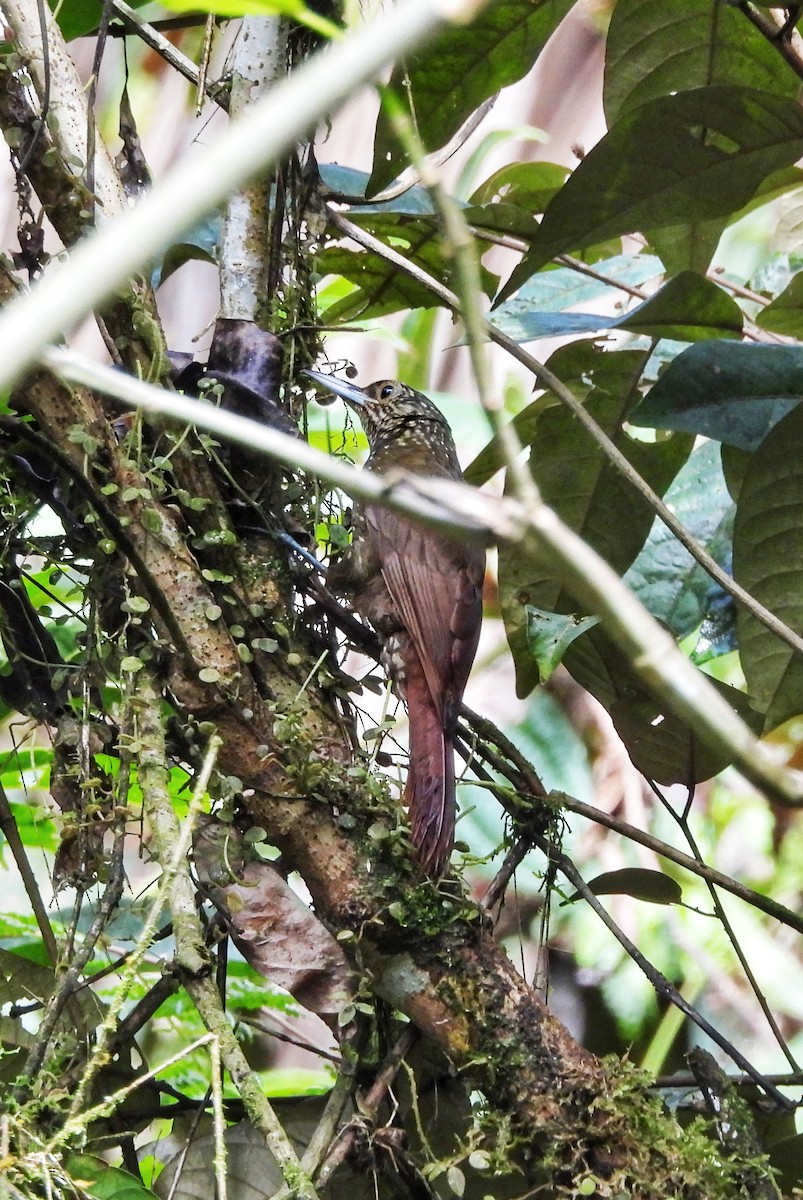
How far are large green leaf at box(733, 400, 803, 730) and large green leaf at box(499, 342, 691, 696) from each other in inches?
8.1

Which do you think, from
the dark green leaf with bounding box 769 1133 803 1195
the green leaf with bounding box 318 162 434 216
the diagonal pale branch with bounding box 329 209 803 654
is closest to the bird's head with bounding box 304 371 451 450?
the green leaf with bounding box 318 162 434 216

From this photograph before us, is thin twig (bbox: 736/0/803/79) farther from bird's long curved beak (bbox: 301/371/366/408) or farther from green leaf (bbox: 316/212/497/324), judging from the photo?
bird's long curved beak (bbox: 301/371/366/408)

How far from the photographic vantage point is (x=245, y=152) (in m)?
0.33

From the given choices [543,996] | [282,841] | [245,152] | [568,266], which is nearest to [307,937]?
[282,841]

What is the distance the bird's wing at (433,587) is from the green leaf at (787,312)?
584 millimetres

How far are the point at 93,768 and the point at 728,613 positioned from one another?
1036 mm

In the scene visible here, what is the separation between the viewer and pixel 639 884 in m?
1.62

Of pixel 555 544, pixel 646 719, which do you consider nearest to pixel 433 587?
pixel 646 719

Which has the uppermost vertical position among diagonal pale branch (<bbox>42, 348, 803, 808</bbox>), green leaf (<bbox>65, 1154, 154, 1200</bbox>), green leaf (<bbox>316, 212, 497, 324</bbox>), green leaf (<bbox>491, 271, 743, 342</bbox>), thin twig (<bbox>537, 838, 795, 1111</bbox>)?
green leaf (<bbox>316, 212, 497, 324</bbox>)

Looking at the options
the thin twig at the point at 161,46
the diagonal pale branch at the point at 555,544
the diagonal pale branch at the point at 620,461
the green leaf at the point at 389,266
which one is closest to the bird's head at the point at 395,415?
the green leaf at the point at 389,266

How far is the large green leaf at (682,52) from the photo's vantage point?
1.52m

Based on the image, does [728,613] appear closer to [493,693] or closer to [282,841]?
[282,841]

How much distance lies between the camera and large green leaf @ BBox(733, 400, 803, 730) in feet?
4.76

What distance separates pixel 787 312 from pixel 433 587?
Answer: 69 cm
